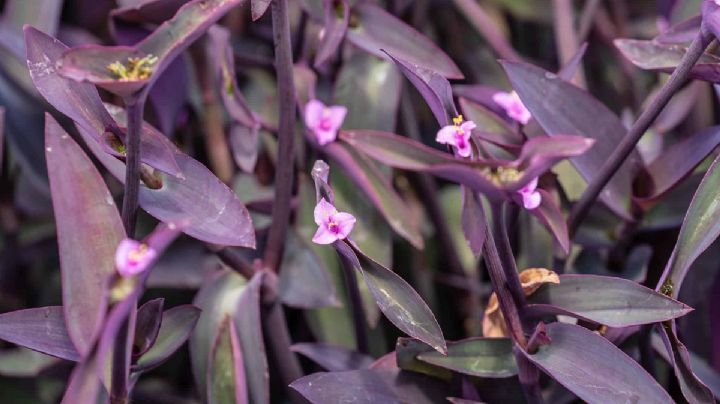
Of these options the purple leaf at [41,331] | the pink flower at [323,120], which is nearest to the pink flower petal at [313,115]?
the pink flower at [323,120]

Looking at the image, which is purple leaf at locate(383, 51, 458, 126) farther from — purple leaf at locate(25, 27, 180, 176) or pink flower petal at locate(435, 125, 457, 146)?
purple leaf at locate(25, 27, 180, 176)

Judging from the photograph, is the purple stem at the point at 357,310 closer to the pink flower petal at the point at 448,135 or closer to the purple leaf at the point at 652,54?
the pink flower petal at the point at 448,135

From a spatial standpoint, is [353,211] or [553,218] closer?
[553,218]

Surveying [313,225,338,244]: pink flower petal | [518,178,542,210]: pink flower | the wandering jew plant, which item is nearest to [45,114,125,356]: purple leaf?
the wandering jew plant

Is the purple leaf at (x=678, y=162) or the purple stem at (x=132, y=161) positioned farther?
the purple leaf at (x=678, y=162)

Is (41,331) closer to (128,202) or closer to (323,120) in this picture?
(128,202)

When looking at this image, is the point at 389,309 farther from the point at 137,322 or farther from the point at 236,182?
the point at 236,182

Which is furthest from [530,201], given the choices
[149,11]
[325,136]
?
[149,11]
